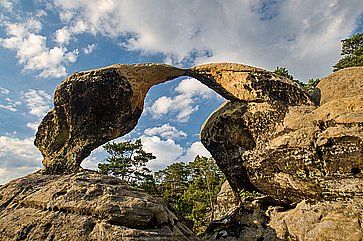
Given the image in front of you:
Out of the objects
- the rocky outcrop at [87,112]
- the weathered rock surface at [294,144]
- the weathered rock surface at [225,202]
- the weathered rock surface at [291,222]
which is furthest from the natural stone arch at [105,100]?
the weathered rock surface at [225,202]

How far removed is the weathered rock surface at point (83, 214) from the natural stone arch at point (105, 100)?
781cm

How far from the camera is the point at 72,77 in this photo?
16.3 metres

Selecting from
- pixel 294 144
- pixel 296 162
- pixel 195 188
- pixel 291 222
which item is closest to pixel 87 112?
pixel 294 144

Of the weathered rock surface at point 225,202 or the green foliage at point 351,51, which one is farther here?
the green foliage at point 351,51

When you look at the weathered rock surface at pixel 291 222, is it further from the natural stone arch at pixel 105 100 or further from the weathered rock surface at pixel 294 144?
the natural stone arch at pixel 105 100

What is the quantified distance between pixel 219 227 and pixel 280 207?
3.23 metres

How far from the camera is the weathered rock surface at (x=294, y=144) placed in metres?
11.9

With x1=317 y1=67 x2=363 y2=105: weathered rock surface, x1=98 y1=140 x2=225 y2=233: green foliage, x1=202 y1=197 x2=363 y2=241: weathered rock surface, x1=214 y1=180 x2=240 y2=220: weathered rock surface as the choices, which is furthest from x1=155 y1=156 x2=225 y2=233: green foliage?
x1=317 y1=67 x2=363 y2=105: weathered rock surface

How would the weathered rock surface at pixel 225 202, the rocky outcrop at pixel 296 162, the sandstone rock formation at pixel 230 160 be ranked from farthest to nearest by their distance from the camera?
the weathered rock surface at pixel 225 202
the rocky outcrop at pixel 296 162
the sandstone rock formation at pixel 230 160

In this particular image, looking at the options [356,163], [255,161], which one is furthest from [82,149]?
[356,163]

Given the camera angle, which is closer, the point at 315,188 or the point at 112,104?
the point at 315,188

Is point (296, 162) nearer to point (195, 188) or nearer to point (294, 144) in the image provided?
point (294, 144)

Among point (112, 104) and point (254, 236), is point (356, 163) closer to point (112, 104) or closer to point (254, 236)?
point (254, 236)

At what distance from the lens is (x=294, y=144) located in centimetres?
1306
